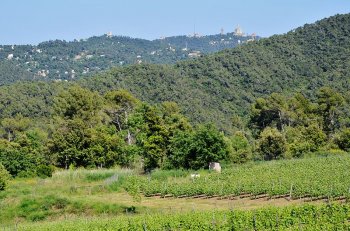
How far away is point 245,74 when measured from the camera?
96750 mm

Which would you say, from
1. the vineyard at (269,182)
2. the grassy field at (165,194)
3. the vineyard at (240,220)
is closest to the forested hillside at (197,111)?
the vineyard at (269,182)

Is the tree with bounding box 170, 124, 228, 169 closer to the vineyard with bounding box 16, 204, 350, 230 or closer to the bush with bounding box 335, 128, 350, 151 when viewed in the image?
the bush with bounding box 335, 128, 350, 151

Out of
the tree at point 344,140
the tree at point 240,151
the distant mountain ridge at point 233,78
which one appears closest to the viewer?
the tree at point 240,151

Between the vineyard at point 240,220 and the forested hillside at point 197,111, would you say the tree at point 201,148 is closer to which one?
the forested hillside at point 197,111

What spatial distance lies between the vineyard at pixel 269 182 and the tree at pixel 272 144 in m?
11.6

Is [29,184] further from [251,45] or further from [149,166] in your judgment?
[251,45]

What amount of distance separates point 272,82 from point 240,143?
4045 centimetres

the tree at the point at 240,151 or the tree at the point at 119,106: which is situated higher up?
the tree at the point at 119,106

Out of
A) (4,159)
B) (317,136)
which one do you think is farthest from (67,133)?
(317,136)

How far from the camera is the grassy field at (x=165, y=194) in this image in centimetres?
2486

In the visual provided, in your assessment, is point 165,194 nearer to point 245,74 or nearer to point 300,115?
point 300,115

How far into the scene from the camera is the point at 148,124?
51094 mm

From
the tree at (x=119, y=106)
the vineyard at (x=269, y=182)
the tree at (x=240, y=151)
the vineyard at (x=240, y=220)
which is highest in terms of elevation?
the tree at (x=119, y=106)

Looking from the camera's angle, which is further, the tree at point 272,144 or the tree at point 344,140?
the tree at point 344,140
